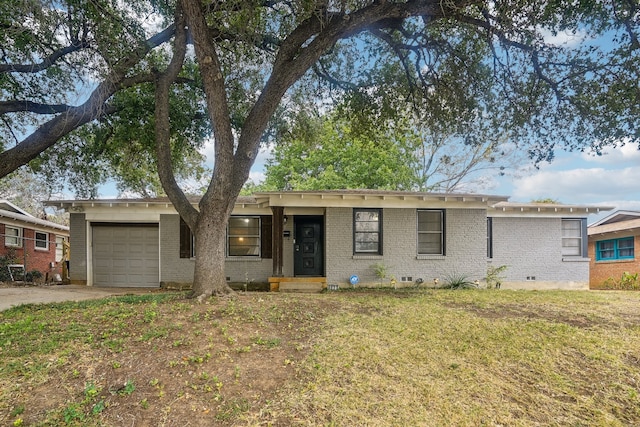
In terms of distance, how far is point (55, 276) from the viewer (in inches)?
693

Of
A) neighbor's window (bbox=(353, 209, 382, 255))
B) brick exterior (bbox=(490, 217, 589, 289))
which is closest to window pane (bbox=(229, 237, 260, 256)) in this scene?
neighbor's window (bbox=(353, 209, 382, 255))

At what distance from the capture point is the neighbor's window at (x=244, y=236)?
40.0 feet

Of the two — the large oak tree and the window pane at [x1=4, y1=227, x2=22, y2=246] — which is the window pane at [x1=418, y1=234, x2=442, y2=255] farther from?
the window pane at [x1=4, y1=227, x2=22, y2=246]

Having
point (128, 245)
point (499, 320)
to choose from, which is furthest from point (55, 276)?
point (499, 320)

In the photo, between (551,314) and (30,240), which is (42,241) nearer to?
(30,240)

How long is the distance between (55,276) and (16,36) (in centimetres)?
1407

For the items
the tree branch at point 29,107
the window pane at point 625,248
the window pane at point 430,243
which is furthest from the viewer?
the window pane at point 625,248

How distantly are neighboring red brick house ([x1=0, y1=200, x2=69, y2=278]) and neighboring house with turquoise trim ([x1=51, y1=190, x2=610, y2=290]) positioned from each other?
17.7 ft

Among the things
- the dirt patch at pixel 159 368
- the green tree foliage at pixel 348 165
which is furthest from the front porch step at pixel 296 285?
the green tree foliage at pixel 348 165

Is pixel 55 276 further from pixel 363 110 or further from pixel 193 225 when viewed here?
pixel 363 110

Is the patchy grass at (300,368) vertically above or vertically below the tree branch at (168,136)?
below

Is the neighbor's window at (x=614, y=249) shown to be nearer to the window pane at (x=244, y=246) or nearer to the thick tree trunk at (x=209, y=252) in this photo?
the window pane at (x=244, y=246)

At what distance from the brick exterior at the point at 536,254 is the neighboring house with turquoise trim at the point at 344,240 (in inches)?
1.4

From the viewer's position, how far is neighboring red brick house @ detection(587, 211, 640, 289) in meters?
14.8
